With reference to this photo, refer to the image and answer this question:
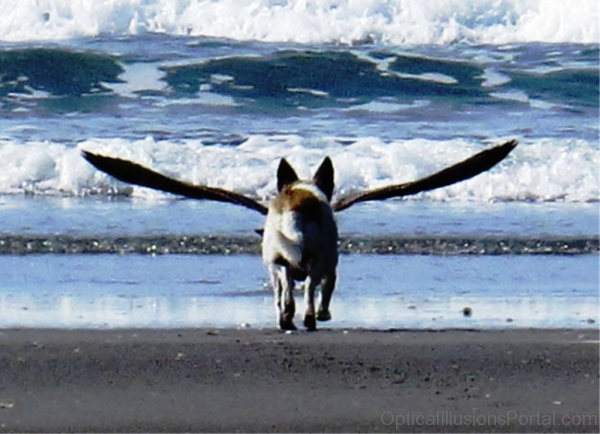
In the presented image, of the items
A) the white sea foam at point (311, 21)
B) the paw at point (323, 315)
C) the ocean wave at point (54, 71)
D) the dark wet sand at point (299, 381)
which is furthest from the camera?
the white sea foam at point (311, 21)

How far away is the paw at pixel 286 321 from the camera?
6.00 meters

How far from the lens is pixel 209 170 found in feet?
48.8

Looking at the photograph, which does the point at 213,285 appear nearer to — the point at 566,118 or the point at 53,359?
the point at 53,359

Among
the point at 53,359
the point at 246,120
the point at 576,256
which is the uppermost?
the point at 53,359

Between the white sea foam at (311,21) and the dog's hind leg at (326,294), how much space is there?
19.1m

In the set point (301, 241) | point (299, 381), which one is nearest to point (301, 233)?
point (301, 241)

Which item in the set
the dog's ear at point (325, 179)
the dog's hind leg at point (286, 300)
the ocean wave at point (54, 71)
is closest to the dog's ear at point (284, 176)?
the dog's ear at point (325, 179)

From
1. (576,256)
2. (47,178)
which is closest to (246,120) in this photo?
(47,178)

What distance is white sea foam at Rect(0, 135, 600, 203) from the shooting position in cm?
1348

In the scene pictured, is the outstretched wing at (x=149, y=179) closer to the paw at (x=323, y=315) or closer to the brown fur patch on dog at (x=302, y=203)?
the brown fur patch on dog at (x=302, y=203)

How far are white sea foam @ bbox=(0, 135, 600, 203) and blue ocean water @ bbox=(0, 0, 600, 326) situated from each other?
0.03 meters

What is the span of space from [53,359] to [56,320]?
51.3 inches

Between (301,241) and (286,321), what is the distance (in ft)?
1.77

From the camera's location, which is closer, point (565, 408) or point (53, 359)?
point (565, 408)
